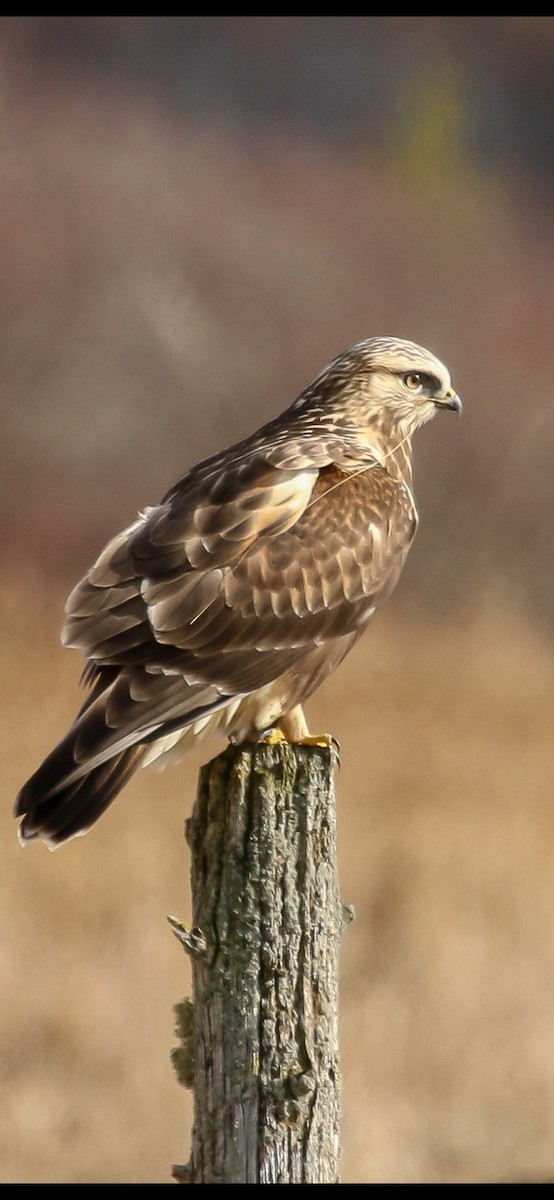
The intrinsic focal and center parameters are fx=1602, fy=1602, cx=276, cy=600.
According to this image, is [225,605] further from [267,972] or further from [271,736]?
[267,972]

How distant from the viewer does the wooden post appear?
2418mm

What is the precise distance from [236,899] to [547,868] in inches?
159

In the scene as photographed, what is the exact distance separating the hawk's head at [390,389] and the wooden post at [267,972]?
110 cm

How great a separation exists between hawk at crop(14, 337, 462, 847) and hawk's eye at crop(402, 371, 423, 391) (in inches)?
10.3

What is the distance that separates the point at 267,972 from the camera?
96.1 inches

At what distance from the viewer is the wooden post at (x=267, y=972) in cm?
242

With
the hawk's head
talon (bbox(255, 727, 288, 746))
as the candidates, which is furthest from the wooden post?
the hawk's head

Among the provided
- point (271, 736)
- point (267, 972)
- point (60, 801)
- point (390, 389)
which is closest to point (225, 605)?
point (271, 736)

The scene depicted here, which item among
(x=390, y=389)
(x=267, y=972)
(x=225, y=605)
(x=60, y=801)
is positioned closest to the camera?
(x=267, y=972)

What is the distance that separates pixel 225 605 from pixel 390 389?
0.84 m

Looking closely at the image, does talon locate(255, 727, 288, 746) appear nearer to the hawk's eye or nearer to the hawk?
the hawk

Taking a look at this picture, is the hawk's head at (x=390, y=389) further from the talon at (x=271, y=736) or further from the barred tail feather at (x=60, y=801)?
the barred tail feather at (x=60, y=801)

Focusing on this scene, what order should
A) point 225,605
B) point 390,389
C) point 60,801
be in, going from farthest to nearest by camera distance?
1. point 390,389
2. point 225,605
3. point 60,801

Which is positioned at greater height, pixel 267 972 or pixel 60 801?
pixel 60 801
